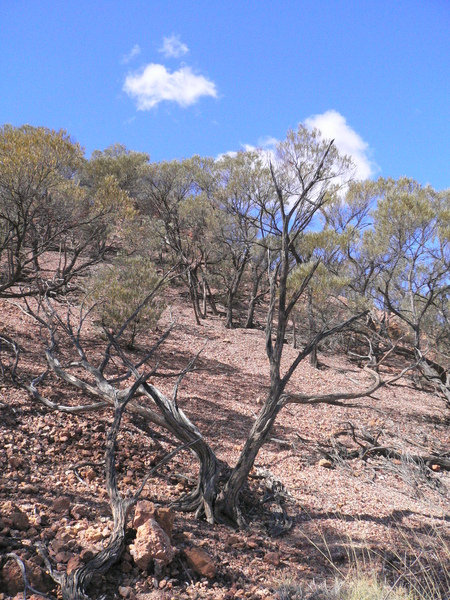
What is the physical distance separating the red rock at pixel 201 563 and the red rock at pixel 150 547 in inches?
6.4

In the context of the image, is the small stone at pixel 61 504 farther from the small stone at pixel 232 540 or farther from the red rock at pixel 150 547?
the small stone at pixel 232 540

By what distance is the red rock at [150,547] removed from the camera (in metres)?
3.12

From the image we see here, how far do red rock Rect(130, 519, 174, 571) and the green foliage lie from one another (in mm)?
6367

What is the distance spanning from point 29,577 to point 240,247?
13207mm

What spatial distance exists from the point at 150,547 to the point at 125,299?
22.9ft

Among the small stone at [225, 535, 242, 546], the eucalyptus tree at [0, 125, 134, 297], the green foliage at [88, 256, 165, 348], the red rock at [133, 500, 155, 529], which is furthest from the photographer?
the green foliage at [88, 256, 165, 348]

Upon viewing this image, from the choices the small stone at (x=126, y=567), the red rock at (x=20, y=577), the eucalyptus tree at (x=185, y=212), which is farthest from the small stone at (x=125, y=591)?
the eucalyptus tree at (x=185, y=212)

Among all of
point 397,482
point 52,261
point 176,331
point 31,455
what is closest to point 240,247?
point 176,331

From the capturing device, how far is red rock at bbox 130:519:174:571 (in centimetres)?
312

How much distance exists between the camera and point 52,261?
55.3 ft

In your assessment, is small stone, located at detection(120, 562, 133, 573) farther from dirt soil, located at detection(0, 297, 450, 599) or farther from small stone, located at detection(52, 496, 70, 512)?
small stone, located at detection(52, 496, 70, 512)

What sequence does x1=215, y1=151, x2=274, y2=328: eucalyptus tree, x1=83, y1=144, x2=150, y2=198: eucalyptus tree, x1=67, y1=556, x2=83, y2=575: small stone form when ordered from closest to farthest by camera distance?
x1=67, y1=556, x2=83, y2=575: small stone < x1=215, y1=151, x2=274, y2=328: eucalyptus tree < x1=83, y1=144, x2=150, y2=198: eucalyptus tree

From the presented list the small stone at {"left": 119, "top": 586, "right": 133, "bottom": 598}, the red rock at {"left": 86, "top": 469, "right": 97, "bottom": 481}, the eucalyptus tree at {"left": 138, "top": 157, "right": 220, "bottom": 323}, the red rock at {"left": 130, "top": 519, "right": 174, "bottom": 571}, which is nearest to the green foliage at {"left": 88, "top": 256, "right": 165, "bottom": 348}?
the eucalyptus tree at {"left": 138, "top": 157, "right": 220, "bottom": 323}

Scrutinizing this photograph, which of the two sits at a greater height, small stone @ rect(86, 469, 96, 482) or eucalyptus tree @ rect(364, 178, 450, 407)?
eucalyptus tree @ rect(364, 178, 450, 407)
